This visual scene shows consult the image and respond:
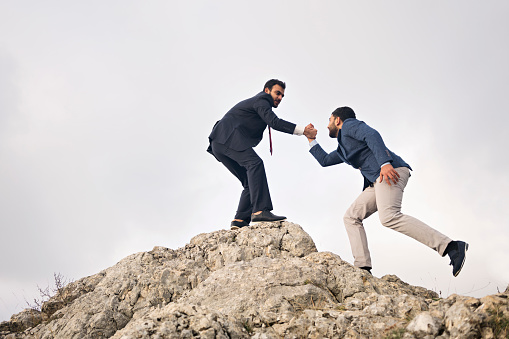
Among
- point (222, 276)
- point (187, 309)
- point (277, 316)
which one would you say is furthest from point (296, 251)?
point (187, 309)

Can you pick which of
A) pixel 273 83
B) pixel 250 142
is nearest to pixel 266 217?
pixel 250 142

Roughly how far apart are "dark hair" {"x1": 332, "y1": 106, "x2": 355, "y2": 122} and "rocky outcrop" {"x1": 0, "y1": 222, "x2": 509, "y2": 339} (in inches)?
75.7

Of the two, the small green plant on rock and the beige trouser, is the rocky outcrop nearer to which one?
the small green plant on rock

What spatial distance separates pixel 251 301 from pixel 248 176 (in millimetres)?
3046

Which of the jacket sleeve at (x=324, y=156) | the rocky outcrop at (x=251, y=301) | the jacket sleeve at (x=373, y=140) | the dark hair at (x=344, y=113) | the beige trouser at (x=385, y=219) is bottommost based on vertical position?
the rocky outcrop at (x=251, y=301)

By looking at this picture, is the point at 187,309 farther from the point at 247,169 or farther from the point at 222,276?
the point at 247,169

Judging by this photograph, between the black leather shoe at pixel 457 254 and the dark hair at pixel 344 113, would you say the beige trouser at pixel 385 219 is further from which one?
the dark hair at pixel 344 113

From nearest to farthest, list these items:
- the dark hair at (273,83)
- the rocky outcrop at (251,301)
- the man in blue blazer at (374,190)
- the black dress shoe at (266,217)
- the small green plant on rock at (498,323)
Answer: the small green plant on rock at (498,323) → the rocky outcrop at (251,301) → the man in blue blazer at (374,190) → the black dress shoe at (266,217) → the dark hair at (273,83)

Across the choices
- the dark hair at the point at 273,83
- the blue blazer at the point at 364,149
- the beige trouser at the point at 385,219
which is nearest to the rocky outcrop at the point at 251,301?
the beige trouser at the point at 385,219

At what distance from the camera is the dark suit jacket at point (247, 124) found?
8.00 metres

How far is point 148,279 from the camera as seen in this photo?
659 centimetres

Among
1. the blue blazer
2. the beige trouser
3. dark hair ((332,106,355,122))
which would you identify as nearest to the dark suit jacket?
dark hair ((332,106,355,122))

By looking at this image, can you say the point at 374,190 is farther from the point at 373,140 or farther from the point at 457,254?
the point at 457,254

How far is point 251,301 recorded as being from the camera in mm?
5258
